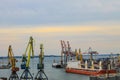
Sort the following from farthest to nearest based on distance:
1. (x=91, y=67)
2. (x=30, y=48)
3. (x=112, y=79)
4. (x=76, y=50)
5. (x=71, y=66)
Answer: (x=76, y=50), (x=71, y=66), (x=91, y=67), (x=30, y=48), (x=112, y=79)

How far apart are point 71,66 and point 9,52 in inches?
2150

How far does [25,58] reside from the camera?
97.8 m

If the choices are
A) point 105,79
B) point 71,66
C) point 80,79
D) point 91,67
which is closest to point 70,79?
point 80,79

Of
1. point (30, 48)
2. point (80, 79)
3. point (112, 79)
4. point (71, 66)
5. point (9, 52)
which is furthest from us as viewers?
point (71, 66)

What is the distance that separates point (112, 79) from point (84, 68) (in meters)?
82.5

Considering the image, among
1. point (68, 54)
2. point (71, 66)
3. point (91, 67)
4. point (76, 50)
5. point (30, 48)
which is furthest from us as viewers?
point (68, 54)

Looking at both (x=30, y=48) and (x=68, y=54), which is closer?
(x=30, y=48)

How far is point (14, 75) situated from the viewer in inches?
3807

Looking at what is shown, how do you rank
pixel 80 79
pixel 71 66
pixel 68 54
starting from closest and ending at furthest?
pixel 80 79 < pixel 71 66 < pixel 68 54

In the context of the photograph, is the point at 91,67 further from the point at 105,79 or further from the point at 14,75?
the point at 105,79

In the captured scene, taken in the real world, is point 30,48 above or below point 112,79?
above

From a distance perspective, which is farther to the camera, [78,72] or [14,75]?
[78,72]

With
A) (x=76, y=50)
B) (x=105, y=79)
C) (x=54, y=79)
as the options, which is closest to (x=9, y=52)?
(x=54, y=79)

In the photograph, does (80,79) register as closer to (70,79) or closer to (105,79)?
(70,79)
